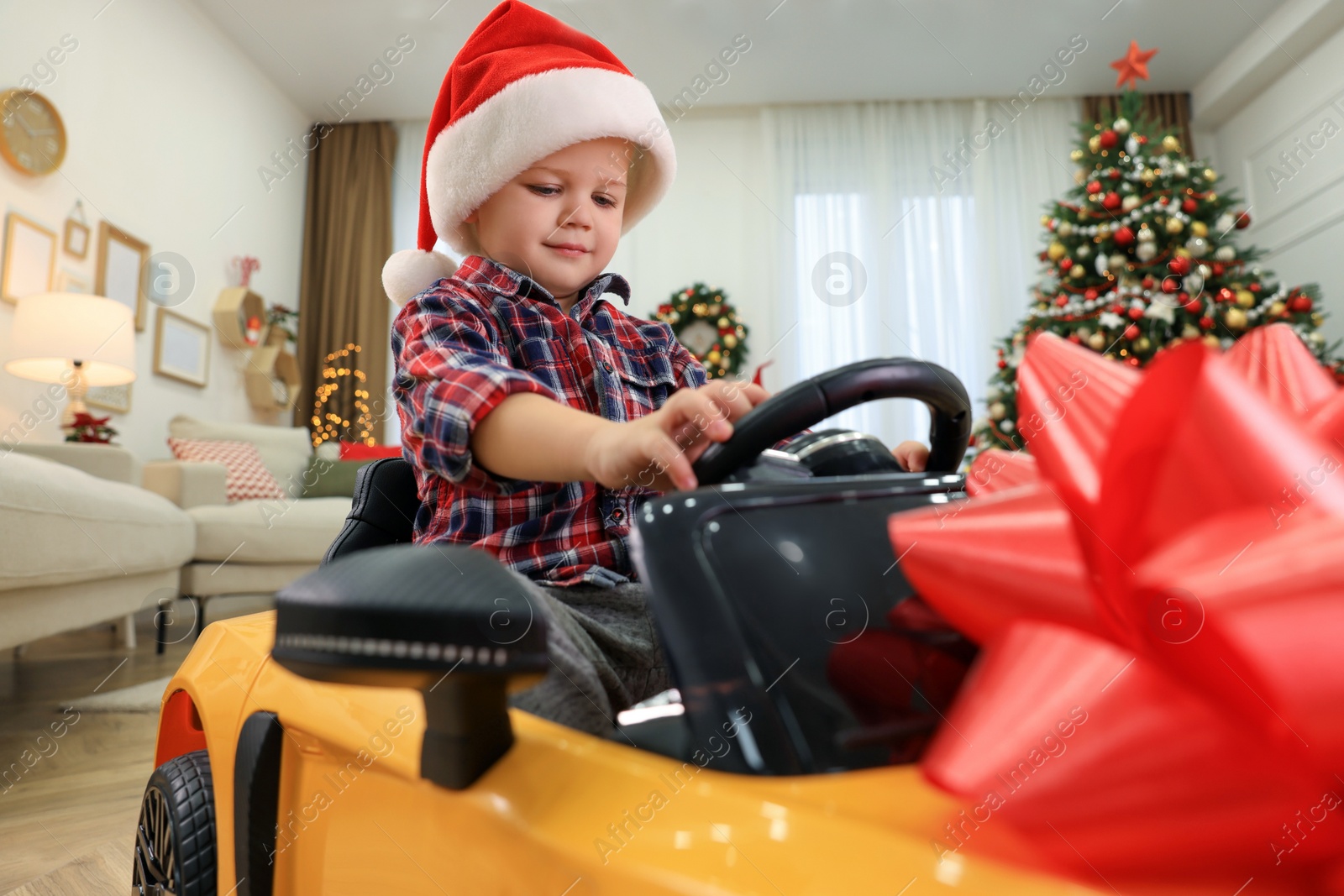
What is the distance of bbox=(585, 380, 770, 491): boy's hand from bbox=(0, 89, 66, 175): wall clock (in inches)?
151

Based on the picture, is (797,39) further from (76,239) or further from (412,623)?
(412,623)

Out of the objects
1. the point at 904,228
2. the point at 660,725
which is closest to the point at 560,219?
the point at 660,725

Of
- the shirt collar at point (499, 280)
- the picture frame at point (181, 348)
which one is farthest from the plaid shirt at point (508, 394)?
the picture frame at point (181, 348)

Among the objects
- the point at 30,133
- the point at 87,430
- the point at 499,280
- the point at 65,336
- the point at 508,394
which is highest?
the point at 30,133

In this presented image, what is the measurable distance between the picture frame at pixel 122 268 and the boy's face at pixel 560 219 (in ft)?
11.4

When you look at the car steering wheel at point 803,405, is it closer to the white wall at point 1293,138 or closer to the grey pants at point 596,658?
the grey pants at point 596,658

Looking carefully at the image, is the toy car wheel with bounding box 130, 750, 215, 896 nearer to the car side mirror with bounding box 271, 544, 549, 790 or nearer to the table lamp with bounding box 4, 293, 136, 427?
the car side mirror with bounding box 271, 544, 549, 790

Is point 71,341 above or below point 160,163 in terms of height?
below

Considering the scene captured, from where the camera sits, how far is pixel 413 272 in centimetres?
111

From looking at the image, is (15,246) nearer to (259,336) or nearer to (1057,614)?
(259,336)

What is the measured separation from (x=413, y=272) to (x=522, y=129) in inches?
9.6

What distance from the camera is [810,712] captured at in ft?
1.24

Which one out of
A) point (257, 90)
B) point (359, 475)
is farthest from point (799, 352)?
point (359, 475)

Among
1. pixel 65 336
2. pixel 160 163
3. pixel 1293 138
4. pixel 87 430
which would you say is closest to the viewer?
pixel 65 336
